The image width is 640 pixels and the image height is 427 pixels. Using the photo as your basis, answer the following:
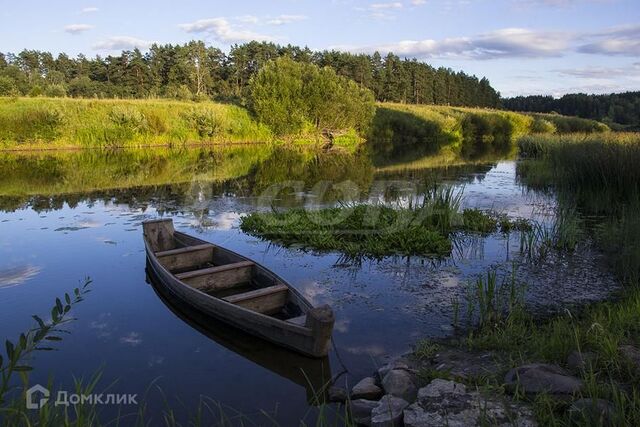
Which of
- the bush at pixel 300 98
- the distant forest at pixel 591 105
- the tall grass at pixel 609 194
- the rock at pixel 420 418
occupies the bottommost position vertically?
the rock at pixel 420 418

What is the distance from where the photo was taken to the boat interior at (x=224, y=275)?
6.72m

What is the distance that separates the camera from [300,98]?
42.1 meters

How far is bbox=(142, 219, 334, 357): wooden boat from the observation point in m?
5.71

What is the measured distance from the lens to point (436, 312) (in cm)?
714

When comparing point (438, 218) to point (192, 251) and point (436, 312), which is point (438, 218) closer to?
point (436, 312)

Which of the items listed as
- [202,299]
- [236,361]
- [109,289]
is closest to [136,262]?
[109,289]

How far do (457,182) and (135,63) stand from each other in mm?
56873

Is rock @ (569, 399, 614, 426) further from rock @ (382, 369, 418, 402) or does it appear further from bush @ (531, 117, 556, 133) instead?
bush @ (531, 117, 556, 133)

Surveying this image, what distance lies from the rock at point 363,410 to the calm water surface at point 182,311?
44 cm

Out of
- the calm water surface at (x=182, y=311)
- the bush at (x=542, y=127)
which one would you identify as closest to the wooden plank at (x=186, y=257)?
the calm water surface at (x=182, y=311)

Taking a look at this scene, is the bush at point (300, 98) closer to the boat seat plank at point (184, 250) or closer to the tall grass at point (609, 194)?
the tall grass at point (609, 194)

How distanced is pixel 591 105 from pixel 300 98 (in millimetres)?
79995

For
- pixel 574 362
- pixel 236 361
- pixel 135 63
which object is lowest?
pixel 236 361

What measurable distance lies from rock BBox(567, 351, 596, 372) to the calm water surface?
6.08 feet
